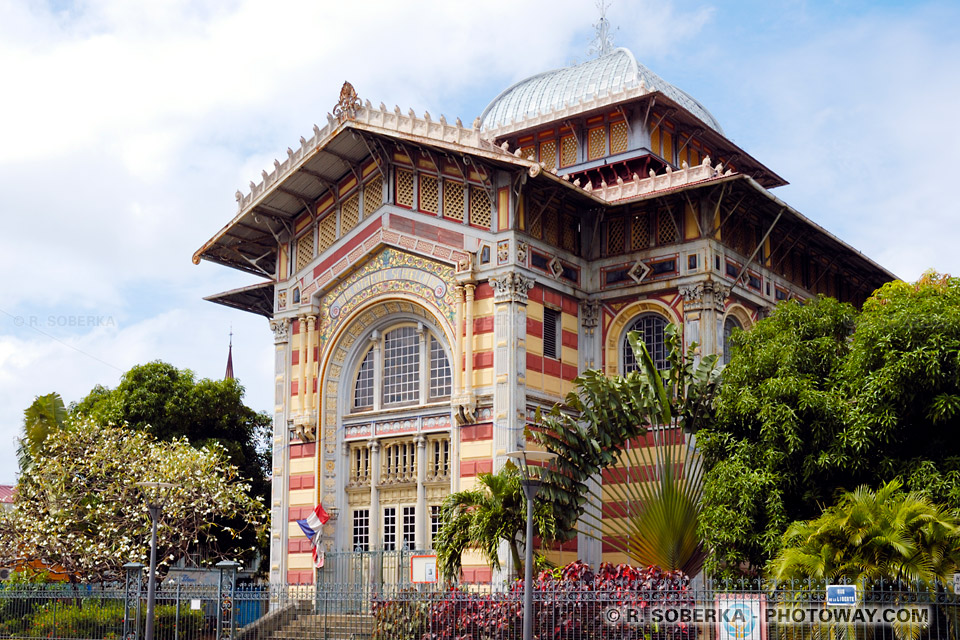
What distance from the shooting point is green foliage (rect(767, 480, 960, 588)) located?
16.3 metres

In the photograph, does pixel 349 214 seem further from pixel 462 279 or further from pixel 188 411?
pixel 188 411

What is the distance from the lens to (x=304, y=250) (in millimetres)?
32969

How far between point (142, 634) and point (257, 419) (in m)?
17.2

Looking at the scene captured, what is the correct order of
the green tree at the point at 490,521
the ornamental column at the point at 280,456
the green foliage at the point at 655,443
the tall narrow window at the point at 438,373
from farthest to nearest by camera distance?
the ornamental column at the point at 280,456
the tall narrow window at the point at 438,373
the green foliage at the point at 655,443
the green tree at the point at 490,521

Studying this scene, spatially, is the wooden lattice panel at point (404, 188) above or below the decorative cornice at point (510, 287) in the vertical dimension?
above

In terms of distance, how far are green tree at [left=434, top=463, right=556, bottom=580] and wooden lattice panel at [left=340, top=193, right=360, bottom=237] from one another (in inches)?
404

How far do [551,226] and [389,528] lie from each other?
9.08 m

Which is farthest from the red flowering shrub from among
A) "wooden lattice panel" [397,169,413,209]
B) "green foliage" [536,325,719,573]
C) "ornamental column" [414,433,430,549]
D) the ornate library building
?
"wooden lattice panel" [397,169,413,209]

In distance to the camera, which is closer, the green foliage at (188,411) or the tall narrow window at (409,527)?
the tall narrow window at (409,527)

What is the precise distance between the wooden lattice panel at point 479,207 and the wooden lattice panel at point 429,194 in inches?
43.0

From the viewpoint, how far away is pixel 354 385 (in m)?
31.5

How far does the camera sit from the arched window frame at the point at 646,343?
29.1m

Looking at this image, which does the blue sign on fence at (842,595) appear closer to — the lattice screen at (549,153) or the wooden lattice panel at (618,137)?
the wooden lattice panel at (618,137)

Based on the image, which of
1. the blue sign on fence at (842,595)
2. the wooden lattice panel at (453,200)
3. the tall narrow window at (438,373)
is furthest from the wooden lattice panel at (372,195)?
the blue sign on fence at (842,595)
